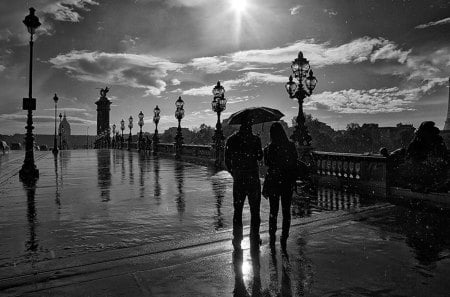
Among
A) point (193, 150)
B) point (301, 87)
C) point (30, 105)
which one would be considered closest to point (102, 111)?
point (193, 150)

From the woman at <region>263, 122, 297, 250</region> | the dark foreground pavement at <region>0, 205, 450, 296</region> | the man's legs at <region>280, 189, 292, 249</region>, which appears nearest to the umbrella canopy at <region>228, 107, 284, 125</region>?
the woman at <region>263, 122, 297, 250</region>

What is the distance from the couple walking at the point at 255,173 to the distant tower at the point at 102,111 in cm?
10046

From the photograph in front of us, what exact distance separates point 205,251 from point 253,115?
2415 millimetres

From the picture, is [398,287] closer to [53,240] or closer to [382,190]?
[53,240]

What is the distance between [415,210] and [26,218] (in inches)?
365

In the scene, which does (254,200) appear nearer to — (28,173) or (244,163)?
(244,163)

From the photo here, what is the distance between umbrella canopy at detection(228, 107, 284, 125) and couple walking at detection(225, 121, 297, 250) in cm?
12

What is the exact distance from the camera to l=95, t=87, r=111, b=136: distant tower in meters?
99.9

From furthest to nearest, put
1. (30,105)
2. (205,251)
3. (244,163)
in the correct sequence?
(30,105) < (205,251) < (244,163)

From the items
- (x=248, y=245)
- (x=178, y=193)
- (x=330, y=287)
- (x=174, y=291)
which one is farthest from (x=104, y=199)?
(x=330, y=287)

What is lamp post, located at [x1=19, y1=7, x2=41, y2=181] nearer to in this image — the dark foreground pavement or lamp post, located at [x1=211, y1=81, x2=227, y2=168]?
lamp post, located at [x1=211, y1=81, x2=227, y2=168]

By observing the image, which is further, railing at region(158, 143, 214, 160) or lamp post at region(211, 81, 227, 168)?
railing at region(158, 143, 214, 160)

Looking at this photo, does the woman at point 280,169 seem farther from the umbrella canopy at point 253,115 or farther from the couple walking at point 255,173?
the umbrella canopy at point 253,115

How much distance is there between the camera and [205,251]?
5.44 metres
